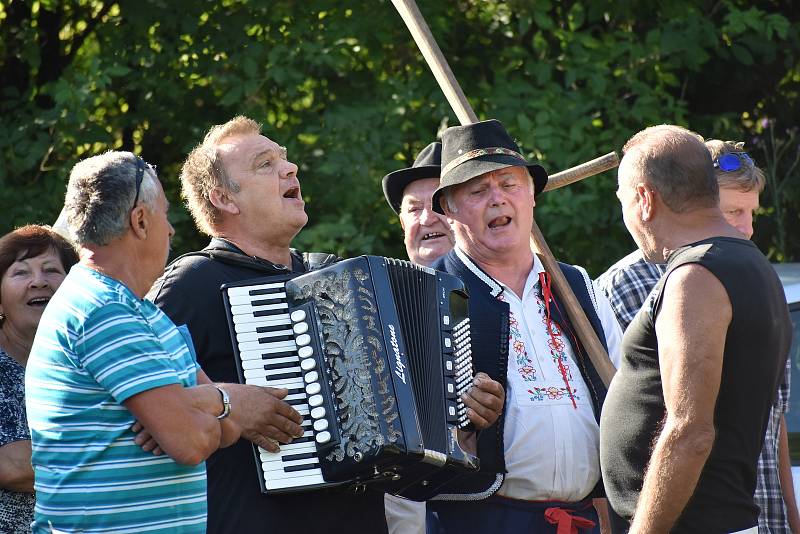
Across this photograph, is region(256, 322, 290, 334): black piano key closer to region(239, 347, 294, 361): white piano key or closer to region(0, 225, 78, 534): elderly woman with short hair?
region(239, 347, 294, 361): white piano key

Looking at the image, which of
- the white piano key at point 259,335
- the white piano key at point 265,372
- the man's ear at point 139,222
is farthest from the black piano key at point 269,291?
Answer: the man's ear at point 139,222

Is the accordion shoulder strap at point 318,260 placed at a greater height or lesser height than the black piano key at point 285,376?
greater

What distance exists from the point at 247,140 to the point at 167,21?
11.0ft

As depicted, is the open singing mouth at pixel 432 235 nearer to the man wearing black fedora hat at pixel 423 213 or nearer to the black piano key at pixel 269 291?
the man wearing black fedora hat at pixel 423 213

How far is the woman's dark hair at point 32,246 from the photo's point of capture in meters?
3.77

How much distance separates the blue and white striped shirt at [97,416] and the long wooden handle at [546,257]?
1.56 m

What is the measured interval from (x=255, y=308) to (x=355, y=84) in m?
4.06

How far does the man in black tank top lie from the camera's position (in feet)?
9.24

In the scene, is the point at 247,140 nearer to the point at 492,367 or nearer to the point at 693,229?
the point at 492,367

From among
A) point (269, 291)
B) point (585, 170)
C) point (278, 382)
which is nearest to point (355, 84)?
point (585, 170)

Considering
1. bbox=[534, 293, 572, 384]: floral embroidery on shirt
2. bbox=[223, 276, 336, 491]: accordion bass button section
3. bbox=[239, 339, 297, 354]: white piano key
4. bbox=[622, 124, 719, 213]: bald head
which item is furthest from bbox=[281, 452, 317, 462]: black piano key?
bbox=[622, 124, 719, 213]: bald head

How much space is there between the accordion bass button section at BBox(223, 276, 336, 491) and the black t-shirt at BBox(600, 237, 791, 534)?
85cm

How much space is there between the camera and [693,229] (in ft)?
10.0

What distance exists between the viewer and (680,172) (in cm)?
306
